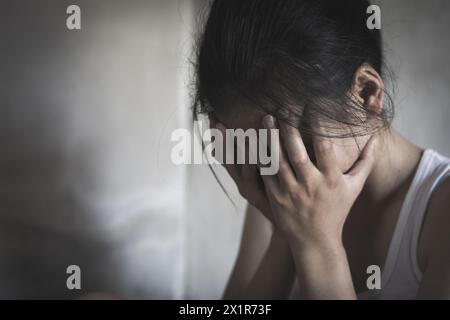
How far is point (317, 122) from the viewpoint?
450 mm

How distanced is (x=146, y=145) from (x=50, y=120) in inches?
7.2

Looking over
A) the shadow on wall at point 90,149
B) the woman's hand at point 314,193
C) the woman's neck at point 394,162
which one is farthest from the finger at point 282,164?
the shadow on wall at point 90,149

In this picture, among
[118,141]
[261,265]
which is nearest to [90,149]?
[118,141]

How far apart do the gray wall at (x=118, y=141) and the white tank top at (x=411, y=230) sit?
0.09 metres

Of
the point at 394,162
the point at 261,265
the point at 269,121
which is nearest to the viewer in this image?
the point at 269,121

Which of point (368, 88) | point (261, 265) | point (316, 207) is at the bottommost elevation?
point (261, 265)

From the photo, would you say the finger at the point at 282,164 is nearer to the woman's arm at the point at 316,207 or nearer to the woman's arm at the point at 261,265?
the woman's arm at the point at 316,207

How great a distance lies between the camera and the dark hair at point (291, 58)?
1.45 feet

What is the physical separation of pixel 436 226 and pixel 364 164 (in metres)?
0.10

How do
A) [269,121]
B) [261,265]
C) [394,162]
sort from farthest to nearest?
[261,265] → [394,162] → [269,121]

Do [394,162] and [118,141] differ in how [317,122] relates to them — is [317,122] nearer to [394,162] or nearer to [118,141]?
[394,162]

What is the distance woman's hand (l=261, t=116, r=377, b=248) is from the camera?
1.48 feet
